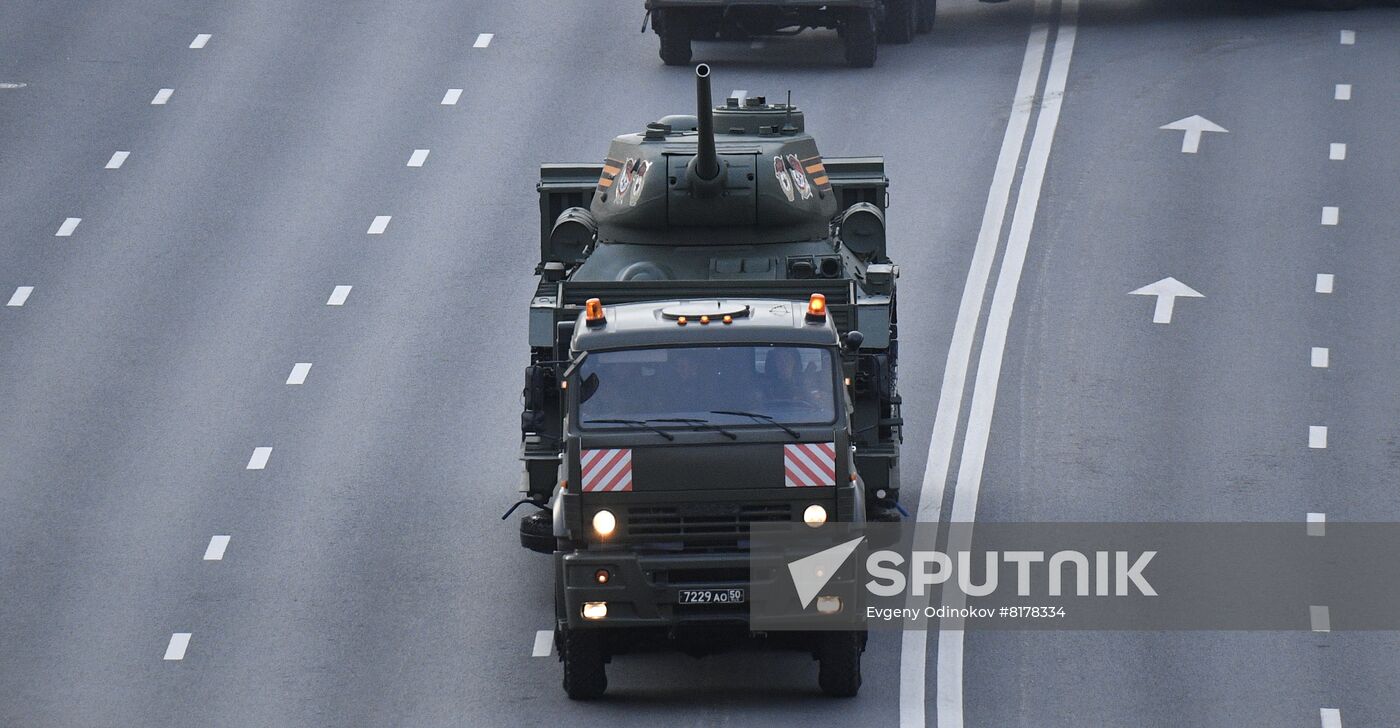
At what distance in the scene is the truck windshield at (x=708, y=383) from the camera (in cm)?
1752

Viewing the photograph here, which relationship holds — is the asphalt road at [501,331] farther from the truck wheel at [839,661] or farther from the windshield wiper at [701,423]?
the windshield wiper at [701,423]

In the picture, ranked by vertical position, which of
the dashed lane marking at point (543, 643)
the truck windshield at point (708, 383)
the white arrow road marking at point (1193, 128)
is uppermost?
the truck windshield at point (708, 383)

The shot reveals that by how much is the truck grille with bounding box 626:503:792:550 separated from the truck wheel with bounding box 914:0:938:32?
20559mm

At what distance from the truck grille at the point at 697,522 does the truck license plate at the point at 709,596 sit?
0.33 meters

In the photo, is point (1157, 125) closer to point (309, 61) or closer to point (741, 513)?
point (309, 61)

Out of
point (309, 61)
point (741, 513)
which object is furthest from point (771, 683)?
point (309, 61)

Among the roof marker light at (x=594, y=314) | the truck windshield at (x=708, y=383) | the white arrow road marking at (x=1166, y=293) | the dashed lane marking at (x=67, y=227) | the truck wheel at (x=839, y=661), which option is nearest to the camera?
the truck windshield at (x=708, y=383)

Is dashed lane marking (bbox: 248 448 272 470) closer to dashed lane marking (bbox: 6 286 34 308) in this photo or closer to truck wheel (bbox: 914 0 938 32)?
dashed lane marking (bbox: 6 286 34 308)

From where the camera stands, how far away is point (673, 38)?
115ft

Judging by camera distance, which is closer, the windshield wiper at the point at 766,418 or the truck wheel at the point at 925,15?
the windshield wiper at the point at 766,418

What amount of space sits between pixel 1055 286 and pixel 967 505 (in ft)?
20.1

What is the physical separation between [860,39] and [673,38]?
2600 millimetres

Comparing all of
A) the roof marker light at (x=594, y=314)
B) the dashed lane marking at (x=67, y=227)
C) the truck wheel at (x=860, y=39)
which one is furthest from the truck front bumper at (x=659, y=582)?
the truck wheel at (x=860, y=39)

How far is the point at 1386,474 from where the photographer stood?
23.4 meters
